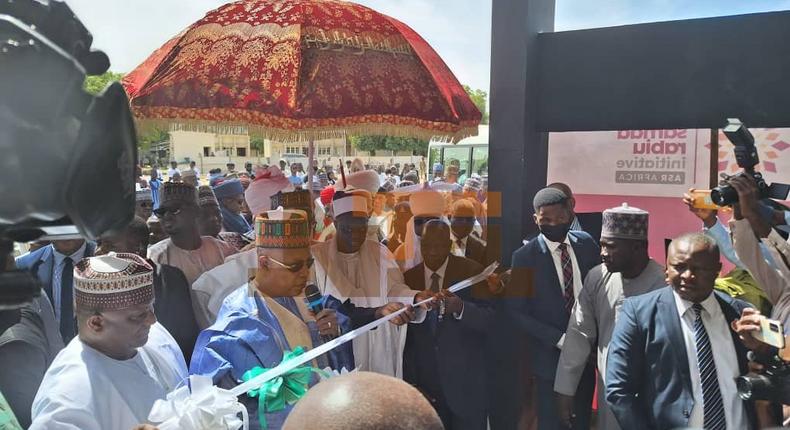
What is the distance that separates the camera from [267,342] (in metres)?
2.72

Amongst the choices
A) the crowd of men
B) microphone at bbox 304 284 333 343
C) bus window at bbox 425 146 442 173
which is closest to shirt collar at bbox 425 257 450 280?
the crowd of men

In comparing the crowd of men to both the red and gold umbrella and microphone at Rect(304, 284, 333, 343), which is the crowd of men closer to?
microphone at Rect(304, 284, 333, 343)

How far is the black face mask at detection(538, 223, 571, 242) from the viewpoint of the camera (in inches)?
147

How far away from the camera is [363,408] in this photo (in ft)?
3.72

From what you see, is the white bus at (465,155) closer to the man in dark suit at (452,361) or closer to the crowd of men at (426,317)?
the crowd of men at (426,317)

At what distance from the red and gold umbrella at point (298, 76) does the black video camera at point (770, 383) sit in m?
2.20

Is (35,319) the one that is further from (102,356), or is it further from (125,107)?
(125,107)

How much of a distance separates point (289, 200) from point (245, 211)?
2962 mm

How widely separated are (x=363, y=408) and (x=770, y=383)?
214cm

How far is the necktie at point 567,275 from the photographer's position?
12.4 feet

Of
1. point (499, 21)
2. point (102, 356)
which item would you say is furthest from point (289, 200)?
point (102, 356)

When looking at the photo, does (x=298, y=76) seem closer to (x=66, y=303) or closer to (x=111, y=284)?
(x=111, y=284)

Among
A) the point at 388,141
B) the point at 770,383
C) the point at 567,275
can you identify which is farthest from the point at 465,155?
the point at 770,383

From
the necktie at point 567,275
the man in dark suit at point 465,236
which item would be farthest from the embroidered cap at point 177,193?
the necktie at point 567,275
